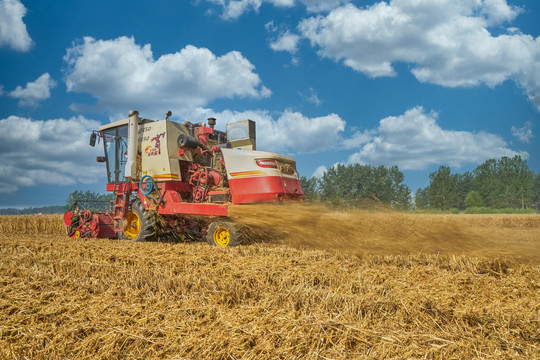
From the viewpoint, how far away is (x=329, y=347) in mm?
2676

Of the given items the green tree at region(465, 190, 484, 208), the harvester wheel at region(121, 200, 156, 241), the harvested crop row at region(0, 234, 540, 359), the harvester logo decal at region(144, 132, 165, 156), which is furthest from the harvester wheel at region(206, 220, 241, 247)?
the green tree at region(465, 190, 484, 208)

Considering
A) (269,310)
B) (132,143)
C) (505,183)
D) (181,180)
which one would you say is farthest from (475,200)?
(269,310)

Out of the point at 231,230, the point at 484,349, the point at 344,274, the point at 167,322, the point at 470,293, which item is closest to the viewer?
the point at 484,349

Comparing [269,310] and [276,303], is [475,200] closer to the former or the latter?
[276,303]

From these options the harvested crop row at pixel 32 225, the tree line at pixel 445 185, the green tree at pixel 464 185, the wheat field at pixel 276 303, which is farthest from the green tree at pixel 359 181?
the wheat field at pixel 276 303

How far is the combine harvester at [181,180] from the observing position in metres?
7.86

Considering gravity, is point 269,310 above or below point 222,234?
below

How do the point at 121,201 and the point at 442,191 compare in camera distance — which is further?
the point at 442,191

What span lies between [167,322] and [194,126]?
7.39 metres

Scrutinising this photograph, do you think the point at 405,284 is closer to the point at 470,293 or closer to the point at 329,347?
the point at 470,293

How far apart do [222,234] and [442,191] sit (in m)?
55.8

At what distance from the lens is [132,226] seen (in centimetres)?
1024

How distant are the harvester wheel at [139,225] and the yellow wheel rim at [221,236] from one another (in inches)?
90.6

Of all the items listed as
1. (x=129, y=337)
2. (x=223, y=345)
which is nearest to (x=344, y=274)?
(x=223, y=345)
